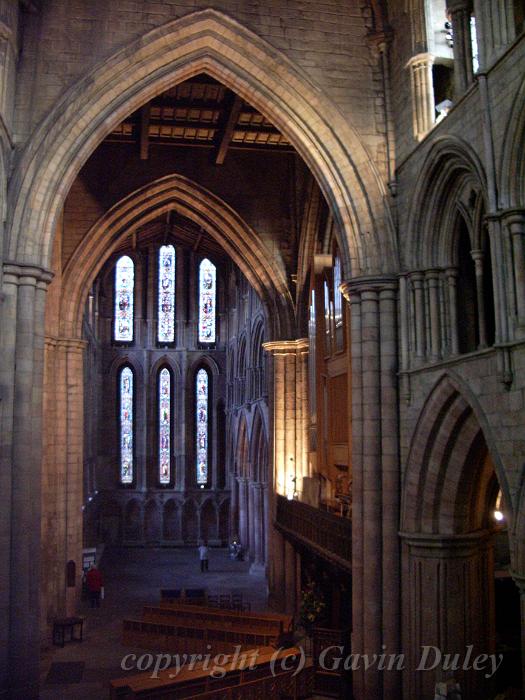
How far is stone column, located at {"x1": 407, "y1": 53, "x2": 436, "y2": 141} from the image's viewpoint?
1270cm

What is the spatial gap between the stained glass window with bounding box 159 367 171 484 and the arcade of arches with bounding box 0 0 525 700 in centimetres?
1379

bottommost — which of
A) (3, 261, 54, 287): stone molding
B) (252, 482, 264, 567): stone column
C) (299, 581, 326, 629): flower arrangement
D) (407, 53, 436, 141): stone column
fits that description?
(299, 581, 326, 629): flower arrangement

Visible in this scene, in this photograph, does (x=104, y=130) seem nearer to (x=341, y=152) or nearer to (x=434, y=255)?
(x=341, y=152)

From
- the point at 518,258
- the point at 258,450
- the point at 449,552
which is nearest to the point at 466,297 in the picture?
the point at 518,258

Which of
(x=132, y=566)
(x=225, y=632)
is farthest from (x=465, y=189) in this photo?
(x=132, y=566)

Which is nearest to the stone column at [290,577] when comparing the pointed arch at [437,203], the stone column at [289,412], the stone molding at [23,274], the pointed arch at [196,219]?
the stone column at [289,412]

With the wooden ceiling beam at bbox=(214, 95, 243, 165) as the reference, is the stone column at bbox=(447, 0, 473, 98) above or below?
below

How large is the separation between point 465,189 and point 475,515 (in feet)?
15.5

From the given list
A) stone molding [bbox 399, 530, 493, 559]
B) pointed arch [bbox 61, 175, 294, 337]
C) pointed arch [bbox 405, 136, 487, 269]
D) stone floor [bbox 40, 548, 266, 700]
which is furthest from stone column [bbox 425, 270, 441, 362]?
pointed arch [bbox 61, 175, 294, 337]

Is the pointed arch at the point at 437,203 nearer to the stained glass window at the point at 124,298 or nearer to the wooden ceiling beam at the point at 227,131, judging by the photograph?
the wooden ceiling beam at the point at 227,131

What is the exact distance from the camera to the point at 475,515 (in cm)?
1203

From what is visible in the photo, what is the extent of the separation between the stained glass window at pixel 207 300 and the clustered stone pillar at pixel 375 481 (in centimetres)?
2160

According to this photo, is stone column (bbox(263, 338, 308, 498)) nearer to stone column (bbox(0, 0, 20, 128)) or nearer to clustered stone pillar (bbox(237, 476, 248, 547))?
clustered stone pillar (bbox(237, 476, 248, 547))

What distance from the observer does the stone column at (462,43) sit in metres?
11.0
